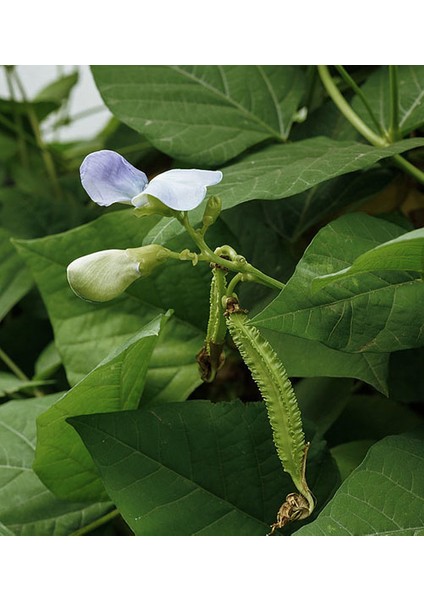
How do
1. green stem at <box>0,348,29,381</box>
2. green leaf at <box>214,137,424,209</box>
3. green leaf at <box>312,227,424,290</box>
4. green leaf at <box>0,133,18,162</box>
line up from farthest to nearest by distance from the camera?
green leaf at <box>0,133,18,162</box> → green stem at <box>0,348,29,381</box> → green leaf at <box>214,137,424,209</box> → green leaf at <box>312,227,424,290</box>

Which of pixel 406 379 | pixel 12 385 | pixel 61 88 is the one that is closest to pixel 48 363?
pixel 12 385

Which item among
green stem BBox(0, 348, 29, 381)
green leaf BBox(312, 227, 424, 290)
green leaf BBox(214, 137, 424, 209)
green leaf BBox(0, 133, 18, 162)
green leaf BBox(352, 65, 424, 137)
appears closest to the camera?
green leaf BBox(312, 227, 424, 290)

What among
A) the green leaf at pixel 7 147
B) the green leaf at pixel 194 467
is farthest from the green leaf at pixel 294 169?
the green leaf at pixel 7 147

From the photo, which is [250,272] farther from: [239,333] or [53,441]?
[53,441]

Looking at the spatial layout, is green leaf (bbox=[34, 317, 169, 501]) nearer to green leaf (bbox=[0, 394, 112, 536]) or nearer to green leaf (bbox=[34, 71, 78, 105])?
green leaf (bbox=[0, 394, 112, 536])

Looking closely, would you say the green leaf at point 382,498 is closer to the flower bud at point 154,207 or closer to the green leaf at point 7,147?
the flower bud at point 154,207

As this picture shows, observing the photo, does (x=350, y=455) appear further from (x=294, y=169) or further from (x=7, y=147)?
(x=7, y=147)

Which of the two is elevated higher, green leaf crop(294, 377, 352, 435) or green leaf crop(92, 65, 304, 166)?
green leaf crop(92, 65, 304, 166)

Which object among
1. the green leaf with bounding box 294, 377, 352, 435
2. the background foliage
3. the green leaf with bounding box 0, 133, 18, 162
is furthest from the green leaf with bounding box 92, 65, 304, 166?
the green leaf with bounding box 0, 133, 18, 162
